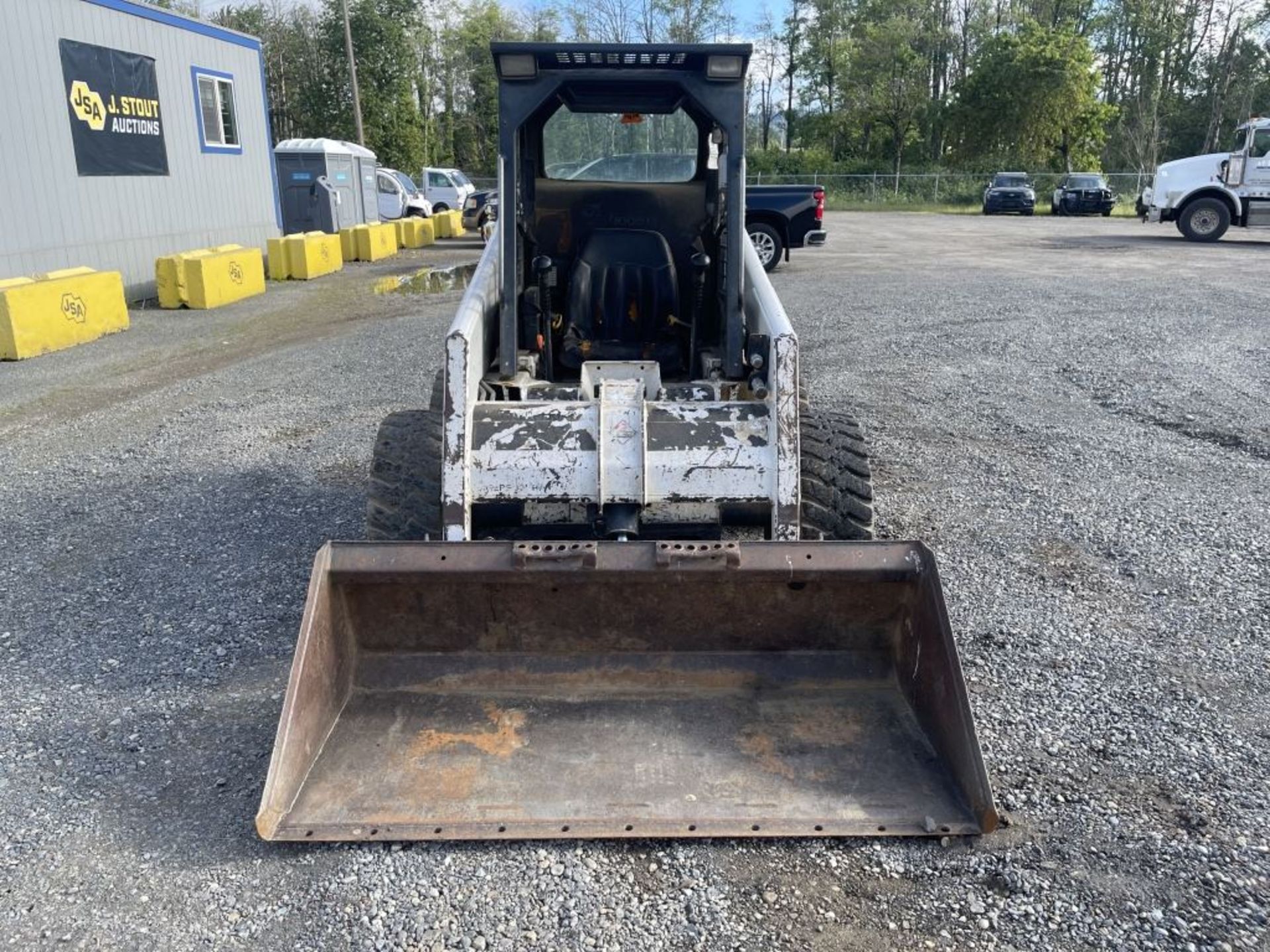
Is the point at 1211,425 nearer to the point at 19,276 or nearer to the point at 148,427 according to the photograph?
the point at 148,427

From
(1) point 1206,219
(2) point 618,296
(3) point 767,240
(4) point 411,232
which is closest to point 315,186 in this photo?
(4) point 411,232

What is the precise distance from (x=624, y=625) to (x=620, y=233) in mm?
2687

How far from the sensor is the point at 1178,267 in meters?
17.3

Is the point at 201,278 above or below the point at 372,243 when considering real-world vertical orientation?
below

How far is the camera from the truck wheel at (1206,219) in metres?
22.1

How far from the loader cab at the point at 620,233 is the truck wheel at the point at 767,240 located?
1113 cm

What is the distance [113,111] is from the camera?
1362cm

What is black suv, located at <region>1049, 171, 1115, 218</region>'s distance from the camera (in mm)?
35000

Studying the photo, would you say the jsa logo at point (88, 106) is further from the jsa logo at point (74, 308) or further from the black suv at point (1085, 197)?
the black suv at point (1085, 197)

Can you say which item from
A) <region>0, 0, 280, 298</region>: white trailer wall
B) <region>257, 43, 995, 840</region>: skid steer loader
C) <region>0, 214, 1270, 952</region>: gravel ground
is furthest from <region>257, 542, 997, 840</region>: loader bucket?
<region>0, 0, 280, 298</region>: white trailer wall

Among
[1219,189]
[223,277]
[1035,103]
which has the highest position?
[1035,103]

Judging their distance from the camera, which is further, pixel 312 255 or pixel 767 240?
pixel 312 255

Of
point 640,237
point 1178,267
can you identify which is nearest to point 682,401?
point 640,237

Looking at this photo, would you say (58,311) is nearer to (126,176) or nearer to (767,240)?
(126,176)
